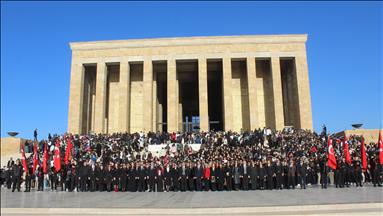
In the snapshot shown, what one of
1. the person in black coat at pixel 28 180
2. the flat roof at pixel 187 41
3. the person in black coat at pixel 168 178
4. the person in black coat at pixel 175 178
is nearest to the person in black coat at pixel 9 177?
the person in black coat at pixel 28 180

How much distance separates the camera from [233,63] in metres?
38.4

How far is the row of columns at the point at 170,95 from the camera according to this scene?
114ft

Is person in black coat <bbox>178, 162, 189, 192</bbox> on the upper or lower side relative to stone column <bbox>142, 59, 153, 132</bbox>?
lower

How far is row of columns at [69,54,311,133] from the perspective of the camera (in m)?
34.8

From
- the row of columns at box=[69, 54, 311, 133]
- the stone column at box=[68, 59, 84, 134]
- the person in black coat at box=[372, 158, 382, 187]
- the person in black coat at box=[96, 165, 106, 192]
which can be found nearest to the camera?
the person in black coat at box=[372, 158, 382, 187]

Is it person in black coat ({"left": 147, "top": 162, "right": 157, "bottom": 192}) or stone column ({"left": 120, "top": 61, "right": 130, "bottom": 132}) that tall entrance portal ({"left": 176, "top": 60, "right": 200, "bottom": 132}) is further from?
person in black coat ({"left": 147, "top": 162, "right": 157, "bottom": 192})

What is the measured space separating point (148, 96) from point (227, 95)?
743 centimetres

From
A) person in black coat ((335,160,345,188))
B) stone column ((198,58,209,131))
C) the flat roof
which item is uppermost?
the flat roof

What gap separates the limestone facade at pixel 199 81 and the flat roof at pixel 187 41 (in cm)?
9

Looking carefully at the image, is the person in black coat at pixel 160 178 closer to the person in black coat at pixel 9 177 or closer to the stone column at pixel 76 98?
the person in black coat at pixel 9 177

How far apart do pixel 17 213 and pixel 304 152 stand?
15.4 meters

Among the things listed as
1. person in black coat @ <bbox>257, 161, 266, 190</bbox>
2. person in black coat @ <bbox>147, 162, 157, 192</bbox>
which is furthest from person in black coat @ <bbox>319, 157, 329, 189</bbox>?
person in black coat @ <bbox>147, 162, 157, 192</bbox>

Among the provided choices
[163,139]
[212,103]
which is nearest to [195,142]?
[163,139]

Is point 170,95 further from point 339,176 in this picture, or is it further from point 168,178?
point 339,176
